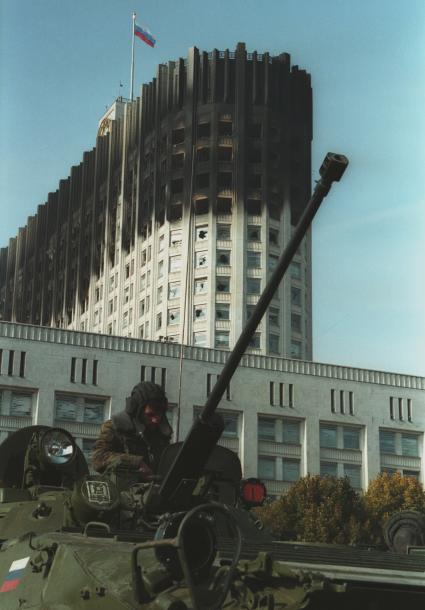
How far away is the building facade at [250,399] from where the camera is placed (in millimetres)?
73688

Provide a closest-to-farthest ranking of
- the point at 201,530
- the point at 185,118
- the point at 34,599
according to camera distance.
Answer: the point at 201,530
the point at 34,599
the point at 185,118

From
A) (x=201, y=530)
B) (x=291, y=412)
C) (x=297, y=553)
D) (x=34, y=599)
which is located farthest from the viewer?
(x=291, y=412)

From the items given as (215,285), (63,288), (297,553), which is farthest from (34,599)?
(63,288)

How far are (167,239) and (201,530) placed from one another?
349ft

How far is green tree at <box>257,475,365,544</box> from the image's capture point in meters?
62.9

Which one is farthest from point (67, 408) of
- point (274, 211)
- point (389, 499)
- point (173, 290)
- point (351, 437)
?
point (274, 211)

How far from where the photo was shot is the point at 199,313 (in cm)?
11325

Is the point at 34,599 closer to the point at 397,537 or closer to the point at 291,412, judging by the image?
the point at 397,537

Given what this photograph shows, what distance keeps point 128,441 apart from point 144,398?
57cm

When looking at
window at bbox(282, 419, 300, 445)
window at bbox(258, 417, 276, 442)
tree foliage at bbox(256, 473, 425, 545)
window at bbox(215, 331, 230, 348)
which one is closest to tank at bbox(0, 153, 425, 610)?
tree foliage at bbox(256, 473, 425, 545)

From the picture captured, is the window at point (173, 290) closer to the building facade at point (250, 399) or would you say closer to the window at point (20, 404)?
the building facade at point (250, 399)

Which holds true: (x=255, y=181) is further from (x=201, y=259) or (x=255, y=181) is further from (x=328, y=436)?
(x=328, y=436)

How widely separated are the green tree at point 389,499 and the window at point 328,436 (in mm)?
11157

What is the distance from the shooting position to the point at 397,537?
39.5 feet
